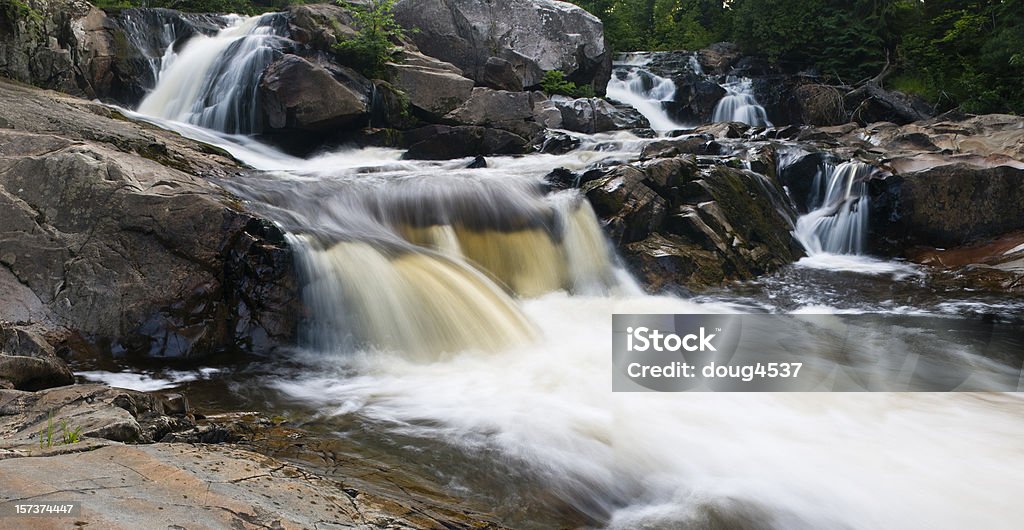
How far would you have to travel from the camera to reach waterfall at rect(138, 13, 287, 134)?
12.5 m

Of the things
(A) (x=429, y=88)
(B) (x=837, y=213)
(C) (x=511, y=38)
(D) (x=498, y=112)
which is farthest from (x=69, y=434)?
(C) (x=511, y=38)

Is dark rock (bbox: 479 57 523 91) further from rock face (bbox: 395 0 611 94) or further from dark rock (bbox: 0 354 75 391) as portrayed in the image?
dark rock (bbox: 0 354 75 391)

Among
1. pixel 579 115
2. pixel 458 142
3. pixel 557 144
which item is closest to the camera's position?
pixel 458 142

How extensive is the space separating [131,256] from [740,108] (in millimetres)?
20355

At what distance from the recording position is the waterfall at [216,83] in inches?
493

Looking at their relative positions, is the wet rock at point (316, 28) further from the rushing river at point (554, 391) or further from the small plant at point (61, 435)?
the small plant at point (61, 435)

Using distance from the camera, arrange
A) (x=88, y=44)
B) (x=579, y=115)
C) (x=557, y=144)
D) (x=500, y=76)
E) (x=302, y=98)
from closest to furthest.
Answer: (x=302, y=98) < (x=88, y=44) < (x=557, y=144) < (x=500, y=76) < (x=579, y=115)

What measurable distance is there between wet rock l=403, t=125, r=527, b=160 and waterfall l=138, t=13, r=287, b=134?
3249 millimetres

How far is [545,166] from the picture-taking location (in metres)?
11.7

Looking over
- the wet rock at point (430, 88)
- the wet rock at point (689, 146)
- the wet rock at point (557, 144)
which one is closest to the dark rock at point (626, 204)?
the wet rock at point (689, 146)

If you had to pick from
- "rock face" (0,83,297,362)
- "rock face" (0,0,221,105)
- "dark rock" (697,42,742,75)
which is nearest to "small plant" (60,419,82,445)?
"rock face" (0,83,297,362)

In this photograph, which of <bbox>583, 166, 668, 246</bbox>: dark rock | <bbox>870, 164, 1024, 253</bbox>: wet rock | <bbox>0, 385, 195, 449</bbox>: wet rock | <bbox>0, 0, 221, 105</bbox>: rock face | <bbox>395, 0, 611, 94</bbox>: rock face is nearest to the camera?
<bbox>0, 385, 195, 449</bbox>: wet rock

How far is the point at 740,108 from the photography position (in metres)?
21.5

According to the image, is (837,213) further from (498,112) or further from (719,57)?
(719,57)
